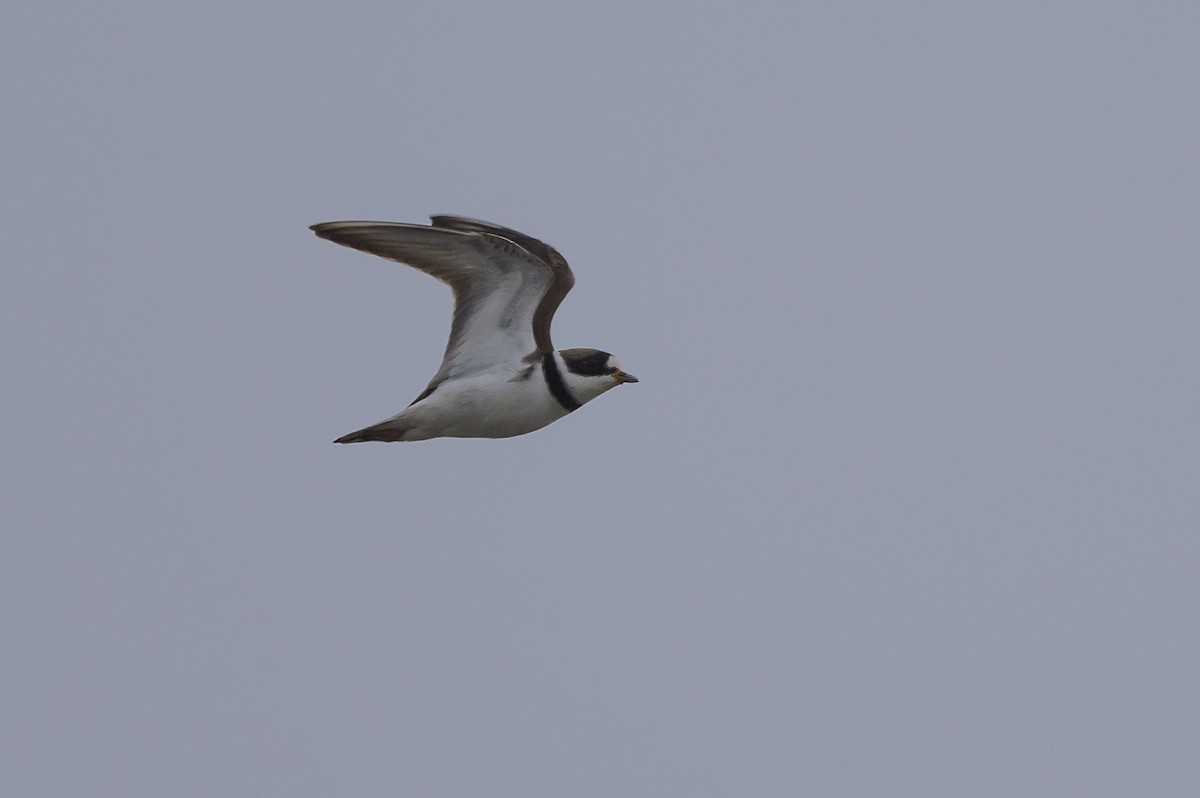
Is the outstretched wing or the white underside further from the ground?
the outstretched wing

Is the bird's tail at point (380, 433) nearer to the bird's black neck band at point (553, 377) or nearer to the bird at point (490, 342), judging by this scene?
the bird at point (490, 342)

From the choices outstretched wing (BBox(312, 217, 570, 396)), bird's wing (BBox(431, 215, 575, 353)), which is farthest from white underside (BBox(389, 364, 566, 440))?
bird's wing (BBox(431, 215, 575, 353))

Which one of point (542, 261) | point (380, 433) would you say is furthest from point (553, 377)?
point (380, 433)

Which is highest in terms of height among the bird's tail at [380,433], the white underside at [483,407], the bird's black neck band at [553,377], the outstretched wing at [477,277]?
the outstretched wing at [477,277]

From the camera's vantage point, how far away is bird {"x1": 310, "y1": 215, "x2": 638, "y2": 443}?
12.6 metres

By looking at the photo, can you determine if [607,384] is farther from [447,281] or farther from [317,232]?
[317,232]

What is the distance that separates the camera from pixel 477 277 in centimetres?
1305

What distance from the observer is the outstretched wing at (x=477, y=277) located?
1243cm

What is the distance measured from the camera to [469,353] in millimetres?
13281

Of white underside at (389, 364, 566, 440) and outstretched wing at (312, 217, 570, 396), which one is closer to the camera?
outstretched wing at (312, 217, 570, 396)

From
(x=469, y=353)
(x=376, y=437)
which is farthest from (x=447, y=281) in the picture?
(x=376, y=437)

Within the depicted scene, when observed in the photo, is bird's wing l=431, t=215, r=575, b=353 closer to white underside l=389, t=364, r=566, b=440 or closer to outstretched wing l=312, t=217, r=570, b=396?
outstretched wing l=312, t=217, r=570, b=396

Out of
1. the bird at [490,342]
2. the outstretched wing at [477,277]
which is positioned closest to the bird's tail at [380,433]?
the bird at [490,342]

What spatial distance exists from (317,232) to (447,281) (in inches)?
56.3
